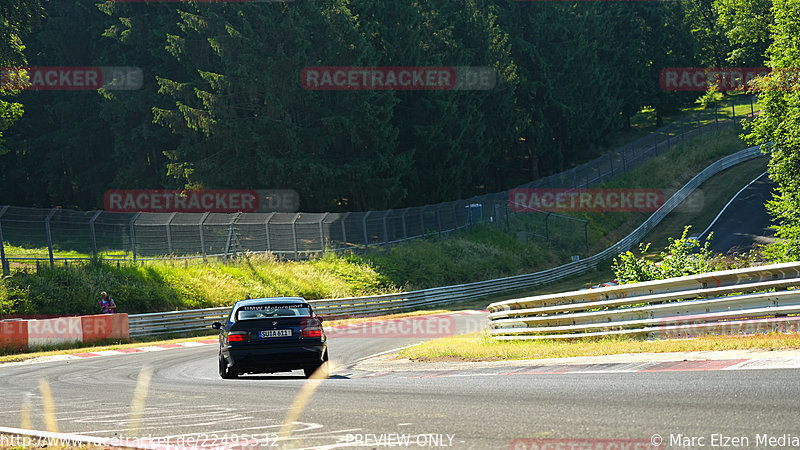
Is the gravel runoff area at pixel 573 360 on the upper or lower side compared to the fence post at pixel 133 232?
lower

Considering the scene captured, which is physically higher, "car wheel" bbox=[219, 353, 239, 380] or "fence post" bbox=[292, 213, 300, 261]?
"fence post" bbox=[292, 213, 300, 261]

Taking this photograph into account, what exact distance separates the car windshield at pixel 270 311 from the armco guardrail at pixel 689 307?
4.65m

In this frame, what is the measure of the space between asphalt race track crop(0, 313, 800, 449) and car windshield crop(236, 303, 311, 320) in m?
1.28

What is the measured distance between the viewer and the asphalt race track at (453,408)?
725cm

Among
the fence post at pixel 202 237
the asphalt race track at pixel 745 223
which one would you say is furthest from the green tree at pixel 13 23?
the asphalt race track at pixel 745 223

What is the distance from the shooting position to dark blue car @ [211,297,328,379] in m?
14.5

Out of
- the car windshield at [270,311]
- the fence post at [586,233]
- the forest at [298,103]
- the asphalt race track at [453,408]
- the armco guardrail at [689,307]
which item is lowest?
the asphalt race track at [453,408]

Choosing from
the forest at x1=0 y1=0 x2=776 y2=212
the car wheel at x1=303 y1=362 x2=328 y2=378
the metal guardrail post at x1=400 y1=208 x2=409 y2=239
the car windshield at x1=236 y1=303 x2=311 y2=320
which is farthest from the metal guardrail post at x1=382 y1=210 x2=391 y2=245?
the car windshield at x1=236 y1=303 x2=311 y2=320

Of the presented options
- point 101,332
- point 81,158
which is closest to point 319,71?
point 81,158

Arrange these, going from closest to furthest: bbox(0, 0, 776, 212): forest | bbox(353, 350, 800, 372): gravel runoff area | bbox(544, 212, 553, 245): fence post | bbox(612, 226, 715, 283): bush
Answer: bbox(353, 350, 800, 372): gravel runoff area, bbox(612, 226, 715, 283): bush, bbox(0, 0, 776, 212): forest, bbox(544, 212, 553, 245): fence post

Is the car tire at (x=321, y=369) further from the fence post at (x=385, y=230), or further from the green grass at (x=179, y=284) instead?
the fence post at (x=385, y=230)

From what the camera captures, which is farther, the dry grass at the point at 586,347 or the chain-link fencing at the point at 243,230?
the chain-link fencing at the point at 243,230

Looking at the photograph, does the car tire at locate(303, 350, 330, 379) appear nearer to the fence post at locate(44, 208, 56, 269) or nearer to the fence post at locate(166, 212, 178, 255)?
the fence post at locate(44, 208, 56, 269)

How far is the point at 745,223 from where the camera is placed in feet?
172
